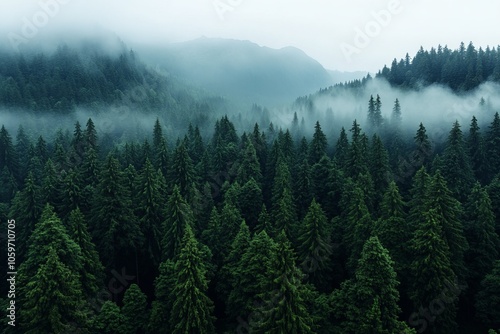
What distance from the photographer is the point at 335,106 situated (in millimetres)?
178250

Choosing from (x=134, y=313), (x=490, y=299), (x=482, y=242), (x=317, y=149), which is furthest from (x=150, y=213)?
(x=482, y=242)

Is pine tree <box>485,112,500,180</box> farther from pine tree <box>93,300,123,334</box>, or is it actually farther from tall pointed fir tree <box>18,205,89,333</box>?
tall pointed fir tree <box>18,205,89,333</box>

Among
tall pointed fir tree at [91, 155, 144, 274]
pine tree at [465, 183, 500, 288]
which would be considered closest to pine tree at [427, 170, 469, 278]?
pine tree at [465, 183, 500, 288]

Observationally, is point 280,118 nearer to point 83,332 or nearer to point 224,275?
point 224,275

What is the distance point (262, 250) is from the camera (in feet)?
123

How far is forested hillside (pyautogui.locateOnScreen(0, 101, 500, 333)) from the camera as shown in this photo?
32125mm

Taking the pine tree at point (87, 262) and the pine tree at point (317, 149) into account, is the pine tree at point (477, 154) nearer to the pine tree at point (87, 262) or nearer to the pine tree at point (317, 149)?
the pine tree at point (317, 149)

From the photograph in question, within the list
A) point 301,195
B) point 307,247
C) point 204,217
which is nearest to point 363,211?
point 307,247

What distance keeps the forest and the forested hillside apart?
0.17 metres

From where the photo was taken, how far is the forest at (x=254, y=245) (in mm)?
32250

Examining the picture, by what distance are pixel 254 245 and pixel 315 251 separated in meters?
8.31


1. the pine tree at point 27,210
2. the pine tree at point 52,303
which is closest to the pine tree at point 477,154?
the pine tree at point 52,303

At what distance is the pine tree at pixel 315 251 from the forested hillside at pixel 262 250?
0.15m

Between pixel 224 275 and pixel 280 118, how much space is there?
141 metres
